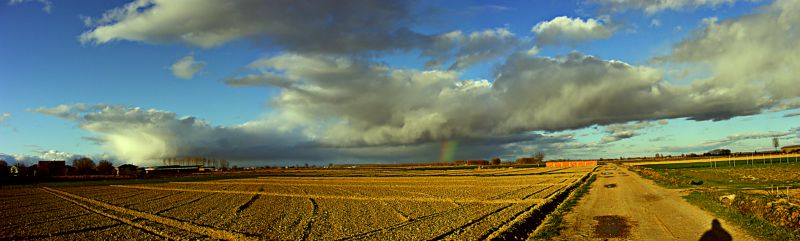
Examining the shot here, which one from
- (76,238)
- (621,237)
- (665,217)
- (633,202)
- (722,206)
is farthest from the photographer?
(633,202)

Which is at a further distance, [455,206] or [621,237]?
[455,206]

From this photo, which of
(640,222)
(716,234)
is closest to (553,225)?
(640,222)

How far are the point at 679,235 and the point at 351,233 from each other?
11.7m

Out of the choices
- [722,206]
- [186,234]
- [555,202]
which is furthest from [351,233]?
[722,206]

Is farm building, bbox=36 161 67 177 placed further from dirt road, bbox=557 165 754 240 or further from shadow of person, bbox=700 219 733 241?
shadow of person, bbox=700 219 733 241

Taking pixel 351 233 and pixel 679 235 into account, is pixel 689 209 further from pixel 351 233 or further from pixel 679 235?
pixel 351 233

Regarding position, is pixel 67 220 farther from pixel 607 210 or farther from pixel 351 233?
pixel 607 210

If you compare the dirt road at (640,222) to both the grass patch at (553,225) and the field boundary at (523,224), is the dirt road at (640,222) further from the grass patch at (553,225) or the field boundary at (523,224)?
the field boundary at (523,224)

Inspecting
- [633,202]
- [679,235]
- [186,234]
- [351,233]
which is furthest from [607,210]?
[186,234]

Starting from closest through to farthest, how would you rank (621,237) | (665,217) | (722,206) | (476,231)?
1. (621,237)
2. (476,231)
3. (665,217)
4. (722,206)

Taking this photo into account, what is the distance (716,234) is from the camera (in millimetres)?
16516

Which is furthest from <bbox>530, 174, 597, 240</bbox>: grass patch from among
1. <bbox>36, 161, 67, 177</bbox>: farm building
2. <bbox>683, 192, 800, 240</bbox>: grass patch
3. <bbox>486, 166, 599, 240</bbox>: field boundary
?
<bbox>36, 161, 67, 177</bbox>: farm building

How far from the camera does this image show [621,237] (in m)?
16.5

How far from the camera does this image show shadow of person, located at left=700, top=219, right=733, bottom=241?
15664mm
